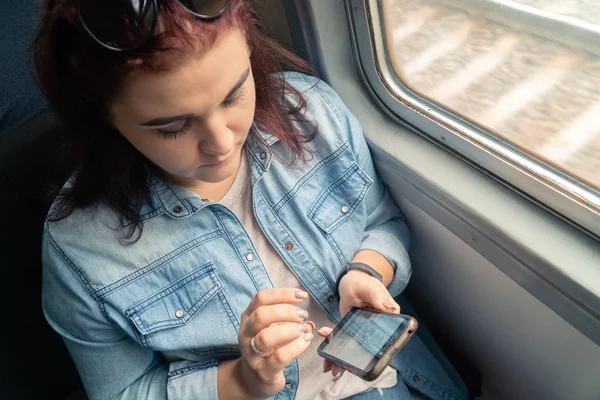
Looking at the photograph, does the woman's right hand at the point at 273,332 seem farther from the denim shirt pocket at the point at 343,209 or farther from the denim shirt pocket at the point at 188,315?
the denim shirt pocket at the point at 343,209

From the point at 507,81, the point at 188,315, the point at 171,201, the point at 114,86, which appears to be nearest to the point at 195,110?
the point at 114,86

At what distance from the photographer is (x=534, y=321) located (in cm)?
97

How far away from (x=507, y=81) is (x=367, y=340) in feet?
1.97

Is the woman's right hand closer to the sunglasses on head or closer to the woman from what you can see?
the woman

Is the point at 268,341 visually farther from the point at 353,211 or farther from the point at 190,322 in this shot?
the point at 353,211

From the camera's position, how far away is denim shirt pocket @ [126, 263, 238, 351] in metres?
0.89

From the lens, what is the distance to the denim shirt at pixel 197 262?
0.86m

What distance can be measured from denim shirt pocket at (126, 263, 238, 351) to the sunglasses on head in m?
0.45

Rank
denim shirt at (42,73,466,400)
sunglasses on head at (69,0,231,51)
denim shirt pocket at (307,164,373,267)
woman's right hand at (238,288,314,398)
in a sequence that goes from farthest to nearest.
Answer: denim shirt pocket at (307,164,373,267) < denim shirt at (42,73,466,400) < woman's right hand at (238,288,314,398) < sunglasses on head at (69,0,231,51)

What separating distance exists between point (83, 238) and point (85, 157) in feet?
0.45

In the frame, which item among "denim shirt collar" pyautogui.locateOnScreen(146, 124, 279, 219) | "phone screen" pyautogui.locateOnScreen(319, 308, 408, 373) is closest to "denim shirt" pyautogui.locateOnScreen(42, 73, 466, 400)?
"denim shirt collar" pyautogui.locateOnScreen(146, 124, 279, 219)

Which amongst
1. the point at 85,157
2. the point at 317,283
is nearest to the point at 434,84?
the point at 317,283

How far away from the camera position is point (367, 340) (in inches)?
33.5

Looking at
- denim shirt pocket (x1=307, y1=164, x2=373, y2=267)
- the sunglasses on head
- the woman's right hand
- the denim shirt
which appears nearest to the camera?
the sunglasses on head
